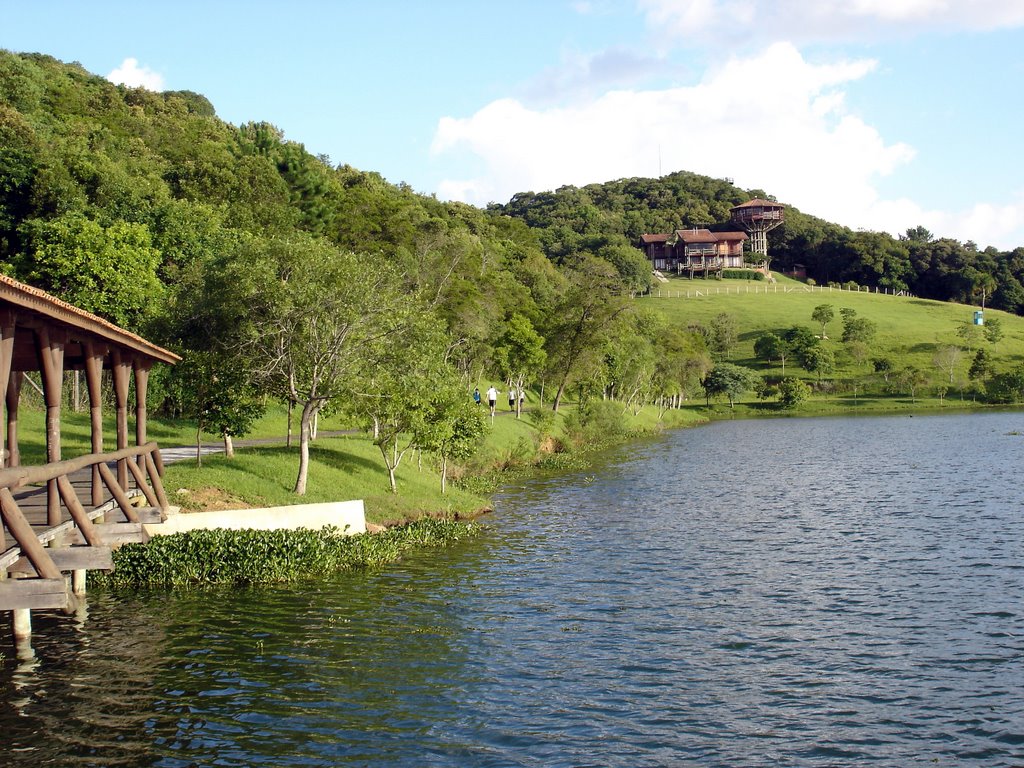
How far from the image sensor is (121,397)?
80.0 ft

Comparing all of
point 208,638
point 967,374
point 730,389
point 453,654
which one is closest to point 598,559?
point 453,654

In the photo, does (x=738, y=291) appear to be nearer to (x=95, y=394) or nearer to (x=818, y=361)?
(x=818, y=361)

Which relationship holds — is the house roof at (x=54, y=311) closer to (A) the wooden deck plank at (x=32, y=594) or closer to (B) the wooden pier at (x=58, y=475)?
(B) the wooden pier at (x=58, y=475)

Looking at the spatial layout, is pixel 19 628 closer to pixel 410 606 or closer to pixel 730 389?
pixel 410 606

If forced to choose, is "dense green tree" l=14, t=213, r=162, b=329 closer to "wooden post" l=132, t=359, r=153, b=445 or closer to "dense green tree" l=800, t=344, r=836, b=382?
"wooden post" l=132, t=359, r=153, b=445

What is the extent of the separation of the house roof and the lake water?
732cm

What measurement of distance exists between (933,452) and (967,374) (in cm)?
7265

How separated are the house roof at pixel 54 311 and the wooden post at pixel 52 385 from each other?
0.34 m

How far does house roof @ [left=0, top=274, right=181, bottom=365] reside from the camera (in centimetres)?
1309

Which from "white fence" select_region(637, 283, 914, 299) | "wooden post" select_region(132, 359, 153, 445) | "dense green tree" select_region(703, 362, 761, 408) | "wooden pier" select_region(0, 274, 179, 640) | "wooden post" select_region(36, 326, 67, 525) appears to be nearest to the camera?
"wooden pier" select_region(0, 274, 179, 640)

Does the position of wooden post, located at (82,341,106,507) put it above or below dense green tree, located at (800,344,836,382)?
below

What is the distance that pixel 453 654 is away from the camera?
2214cm

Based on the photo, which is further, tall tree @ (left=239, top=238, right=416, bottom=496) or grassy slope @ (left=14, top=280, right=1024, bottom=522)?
grassy slope @ (left=14, top=280, right=1024, bottom=522)

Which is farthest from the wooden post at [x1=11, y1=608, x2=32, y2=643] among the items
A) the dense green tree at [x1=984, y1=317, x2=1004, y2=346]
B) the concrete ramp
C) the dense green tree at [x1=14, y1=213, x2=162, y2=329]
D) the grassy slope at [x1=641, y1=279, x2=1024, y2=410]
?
the dense green tree at [x1=984, y1=317, x2=1004, y2=346]
